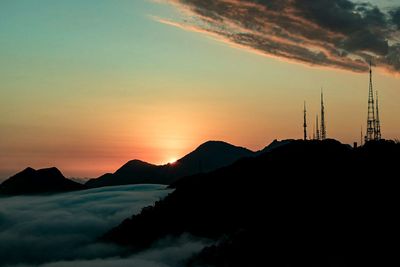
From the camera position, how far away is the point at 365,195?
97312mm

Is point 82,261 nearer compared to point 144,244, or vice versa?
point 144,244

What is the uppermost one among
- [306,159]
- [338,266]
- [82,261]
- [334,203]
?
[306,159]

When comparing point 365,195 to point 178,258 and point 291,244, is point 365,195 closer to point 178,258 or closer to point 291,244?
point 291,244

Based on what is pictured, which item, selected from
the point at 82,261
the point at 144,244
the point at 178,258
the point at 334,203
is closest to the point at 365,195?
the point at 334,203

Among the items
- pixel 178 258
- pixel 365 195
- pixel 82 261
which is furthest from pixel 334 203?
pixel 82 261

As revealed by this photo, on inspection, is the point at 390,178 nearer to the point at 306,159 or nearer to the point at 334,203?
the point at 334,203

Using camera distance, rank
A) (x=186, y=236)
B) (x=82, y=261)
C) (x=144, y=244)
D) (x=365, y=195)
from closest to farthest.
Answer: (x=365, y=195) → (x=186, y=236) → (x=144, y=244) → (x=82, y=261)

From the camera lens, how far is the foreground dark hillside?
Result: 84713 millimetres

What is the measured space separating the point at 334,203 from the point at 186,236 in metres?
38.9

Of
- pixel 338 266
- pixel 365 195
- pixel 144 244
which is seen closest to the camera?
pixel 338 266

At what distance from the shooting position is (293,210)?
10100 centimetres

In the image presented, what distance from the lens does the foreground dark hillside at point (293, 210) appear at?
278ft

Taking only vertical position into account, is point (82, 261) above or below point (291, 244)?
below

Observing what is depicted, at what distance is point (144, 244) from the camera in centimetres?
13325
